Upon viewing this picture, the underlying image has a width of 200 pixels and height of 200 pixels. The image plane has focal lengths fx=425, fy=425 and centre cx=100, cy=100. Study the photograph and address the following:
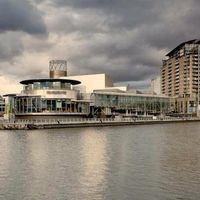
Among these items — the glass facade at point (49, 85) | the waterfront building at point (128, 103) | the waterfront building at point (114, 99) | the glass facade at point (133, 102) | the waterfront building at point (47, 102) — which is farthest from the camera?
the waterfront building at point (128, 103)

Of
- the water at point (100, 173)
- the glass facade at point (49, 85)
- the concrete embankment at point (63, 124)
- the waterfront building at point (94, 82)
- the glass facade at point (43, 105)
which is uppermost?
the waterfront building at point (94, 82)

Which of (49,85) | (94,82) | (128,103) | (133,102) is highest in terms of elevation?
(94,82)

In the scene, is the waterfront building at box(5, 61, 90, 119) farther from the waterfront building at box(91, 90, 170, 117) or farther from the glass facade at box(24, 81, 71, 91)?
the waterfront building at box(91, 90, 170, 117)

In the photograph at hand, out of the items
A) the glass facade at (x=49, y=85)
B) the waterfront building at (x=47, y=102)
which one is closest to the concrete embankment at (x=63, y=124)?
the waterfront building at (x=47, y=102)

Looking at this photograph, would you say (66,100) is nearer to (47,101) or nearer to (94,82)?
(47,101)

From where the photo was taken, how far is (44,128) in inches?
3433

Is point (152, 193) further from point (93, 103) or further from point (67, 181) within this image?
point (93, 103)

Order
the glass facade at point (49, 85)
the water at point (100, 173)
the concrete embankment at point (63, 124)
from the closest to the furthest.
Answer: the water at point (100, 173) → the concrete embankment at point (63, 124) → the glass facade at point (49, 85)

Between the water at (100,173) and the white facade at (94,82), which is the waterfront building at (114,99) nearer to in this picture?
the white facade at (94,82)

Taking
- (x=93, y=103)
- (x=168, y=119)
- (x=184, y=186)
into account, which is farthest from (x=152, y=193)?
(x=168, y=119)

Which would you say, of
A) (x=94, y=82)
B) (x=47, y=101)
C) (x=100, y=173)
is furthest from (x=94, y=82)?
(x=100, y=173)

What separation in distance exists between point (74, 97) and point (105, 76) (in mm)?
36320

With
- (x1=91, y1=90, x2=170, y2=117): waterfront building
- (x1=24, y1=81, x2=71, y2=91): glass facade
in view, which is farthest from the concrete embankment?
(x1=24, y1=81, x2=71, y2=91): glass facade

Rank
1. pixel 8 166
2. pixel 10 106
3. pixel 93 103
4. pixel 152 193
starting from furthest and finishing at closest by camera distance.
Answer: pixel 93 103, pixel 10 106, pixel 8 166, pixel 152 193
